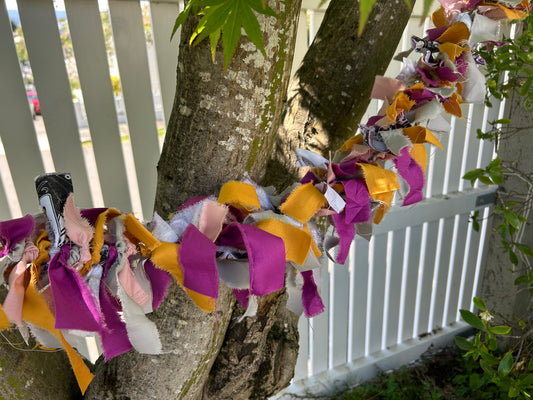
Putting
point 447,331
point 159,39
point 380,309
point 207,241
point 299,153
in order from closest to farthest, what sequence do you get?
point 207,241, point 299,153, point 159,39, point 380,309, point 447,331

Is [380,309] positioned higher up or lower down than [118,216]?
lower down

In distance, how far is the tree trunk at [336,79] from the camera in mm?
674

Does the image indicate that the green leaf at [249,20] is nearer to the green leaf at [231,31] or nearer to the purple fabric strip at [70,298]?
the green leaf at [231,31]

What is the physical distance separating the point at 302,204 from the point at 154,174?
0.60 m

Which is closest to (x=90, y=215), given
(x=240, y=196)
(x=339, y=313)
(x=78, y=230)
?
(x=78, y=230)

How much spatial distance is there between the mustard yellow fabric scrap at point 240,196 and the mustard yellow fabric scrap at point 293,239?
0.03m

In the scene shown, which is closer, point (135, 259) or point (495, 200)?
point (135, 259)

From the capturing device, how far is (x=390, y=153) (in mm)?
552

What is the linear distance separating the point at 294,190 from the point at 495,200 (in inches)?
Answer: 54.8

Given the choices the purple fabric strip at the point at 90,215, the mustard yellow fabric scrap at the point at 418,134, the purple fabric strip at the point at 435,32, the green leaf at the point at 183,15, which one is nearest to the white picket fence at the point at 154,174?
the purple fabric strip at the point at 435,32

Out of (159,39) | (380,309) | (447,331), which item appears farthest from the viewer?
(447,331)

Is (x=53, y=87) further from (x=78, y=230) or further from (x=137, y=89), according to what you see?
(x=78, y=230)

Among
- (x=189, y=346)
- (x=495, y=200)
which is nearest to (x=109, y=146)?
(x=189, y=346)

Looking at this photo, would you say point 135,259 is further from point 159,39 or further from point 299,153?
point 159,39
